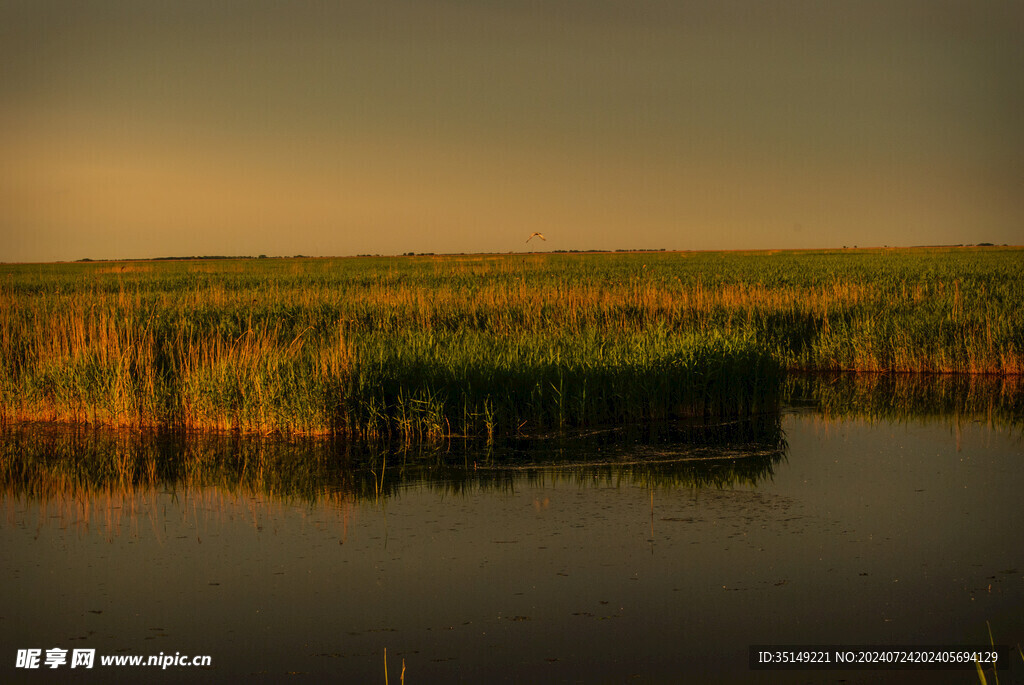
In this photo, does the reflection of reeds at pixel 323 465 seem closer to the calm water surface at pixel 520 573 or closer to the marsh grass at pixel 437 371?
the calm water surface at pixel 520 573

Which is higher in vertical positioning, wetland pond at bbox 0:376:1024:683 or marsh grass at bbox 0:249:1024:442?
marsh grass at bbox 0:249:1024:442

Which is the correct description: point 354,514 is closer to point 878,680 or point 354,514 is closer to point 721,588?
point 721,588

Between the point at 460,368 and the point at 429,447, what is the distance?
1.49m

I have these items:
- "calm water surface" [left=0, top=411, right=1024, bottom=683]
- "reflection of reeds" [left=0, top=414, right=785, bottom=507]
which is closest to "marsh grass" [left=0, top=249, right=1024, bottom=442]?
"reflection of reeds" [left=0, top=414, right=785, bottom=507]

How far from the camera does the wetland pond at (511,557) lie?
4.92 m

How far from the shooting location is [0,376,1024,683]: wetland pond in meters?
4.92

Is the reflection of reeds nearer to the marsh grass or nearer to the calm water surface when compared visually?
the calm water surface

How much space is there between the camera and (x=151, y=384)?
11.1 m

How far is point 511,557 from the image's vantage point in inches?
247

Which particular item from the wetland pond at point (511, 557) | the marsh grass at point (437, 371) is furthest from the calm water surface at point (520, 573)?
the marsh grass at point (437, 371)

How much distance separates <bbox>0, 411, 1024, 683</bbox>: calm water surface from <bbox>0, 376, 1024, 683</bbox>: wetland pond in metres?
0.02

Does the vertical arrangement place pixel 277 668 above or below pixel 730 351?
below

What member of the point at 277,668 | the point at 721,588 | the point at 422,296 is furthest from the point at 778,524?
the point at 422,296

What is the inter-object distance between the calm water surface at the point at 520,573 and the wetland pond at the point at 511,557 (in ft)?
0.06
